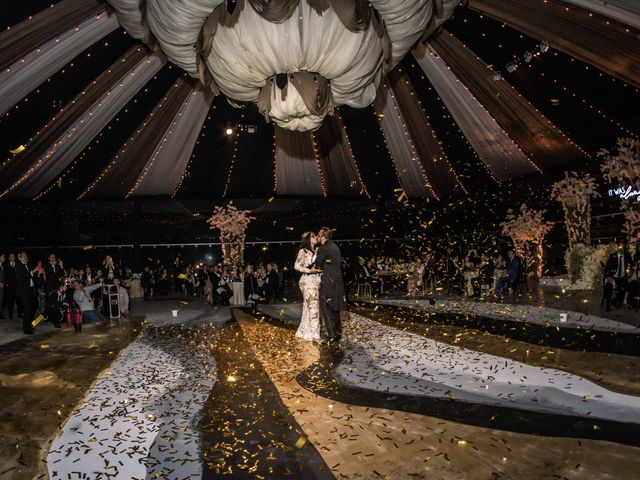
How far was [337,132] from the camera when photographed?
10.4 m

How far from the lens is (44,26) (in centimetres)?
489

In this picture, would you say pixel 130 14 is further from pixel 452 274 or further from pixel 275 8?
pixel 452 274

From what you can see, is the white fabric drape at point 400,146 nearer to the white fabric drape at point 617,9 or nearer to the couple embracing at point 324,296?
the couple embracing at point 324,296

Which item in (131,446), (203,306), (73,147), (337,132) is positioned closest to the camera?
(131,446)

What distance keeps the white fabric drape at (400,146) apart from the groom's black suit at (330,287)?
3.21m

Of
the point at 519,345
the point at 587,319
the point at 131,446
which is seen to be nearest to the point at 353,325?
the point at 519,345

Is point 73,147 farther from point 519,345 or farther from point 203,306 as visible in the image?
point 519,345

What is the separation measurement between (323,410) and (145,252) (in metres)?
16.1

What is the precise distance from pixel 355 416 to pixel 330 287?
2.92 m

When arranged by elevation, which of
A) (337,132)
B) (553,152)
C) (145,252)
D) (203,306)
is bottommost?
(203,306)

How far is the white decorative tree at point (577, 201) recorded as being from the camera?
11594 mm

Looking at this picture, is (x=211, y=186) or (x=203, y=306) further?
(x=211, y=186)

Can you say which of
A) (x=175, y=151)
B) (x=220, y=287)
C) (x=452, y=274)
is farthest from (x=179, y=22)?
(x=452, y=274)

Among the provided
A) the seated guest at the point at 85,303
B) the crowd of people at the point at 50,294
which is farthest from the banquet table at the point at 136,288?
the seated guest at the point at 85,303
